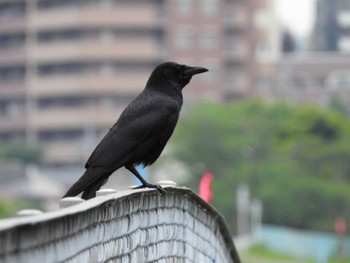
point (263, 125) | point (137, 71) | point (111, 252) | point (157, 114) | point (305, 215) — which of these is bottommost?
point (111, 252)

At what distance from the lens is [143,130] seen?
13.0 metres

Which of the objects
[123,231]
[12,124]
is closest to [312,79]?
[12,124]

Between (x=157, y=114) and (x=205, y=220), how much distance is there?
3165 millimetres

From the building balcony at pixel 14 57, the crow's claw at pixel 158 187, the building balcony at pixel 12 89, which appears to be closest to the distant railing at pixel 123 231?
the crow's claw at pixel 158 187

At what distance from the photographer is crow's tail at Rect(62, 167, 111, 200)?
38.9 feet

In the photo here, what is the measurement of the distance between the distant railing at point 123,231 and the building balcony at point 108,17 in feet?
470

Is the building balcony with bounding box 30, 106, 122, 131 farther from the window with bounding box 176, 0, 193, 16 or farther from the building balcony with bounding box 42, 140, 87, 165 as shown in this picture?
the window with bounding box 176, 0, 193, 16

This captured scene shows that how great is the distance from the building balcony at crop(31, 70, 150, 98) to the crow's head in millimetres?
144242

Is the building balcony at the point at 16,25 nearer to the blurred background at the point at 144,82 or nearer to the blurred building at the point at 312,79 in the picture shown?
the blurred background at the point at 144,82

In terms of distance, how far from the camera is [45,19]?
6417 inches

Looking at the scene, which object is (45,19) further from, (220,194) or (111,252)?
(111,252)

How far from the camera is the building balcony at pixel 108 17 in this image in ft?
527

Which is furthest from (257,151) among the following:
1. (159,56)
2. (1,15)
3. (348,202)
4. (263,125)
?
(1,15)

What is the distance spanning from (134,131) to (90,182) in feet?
3.39
